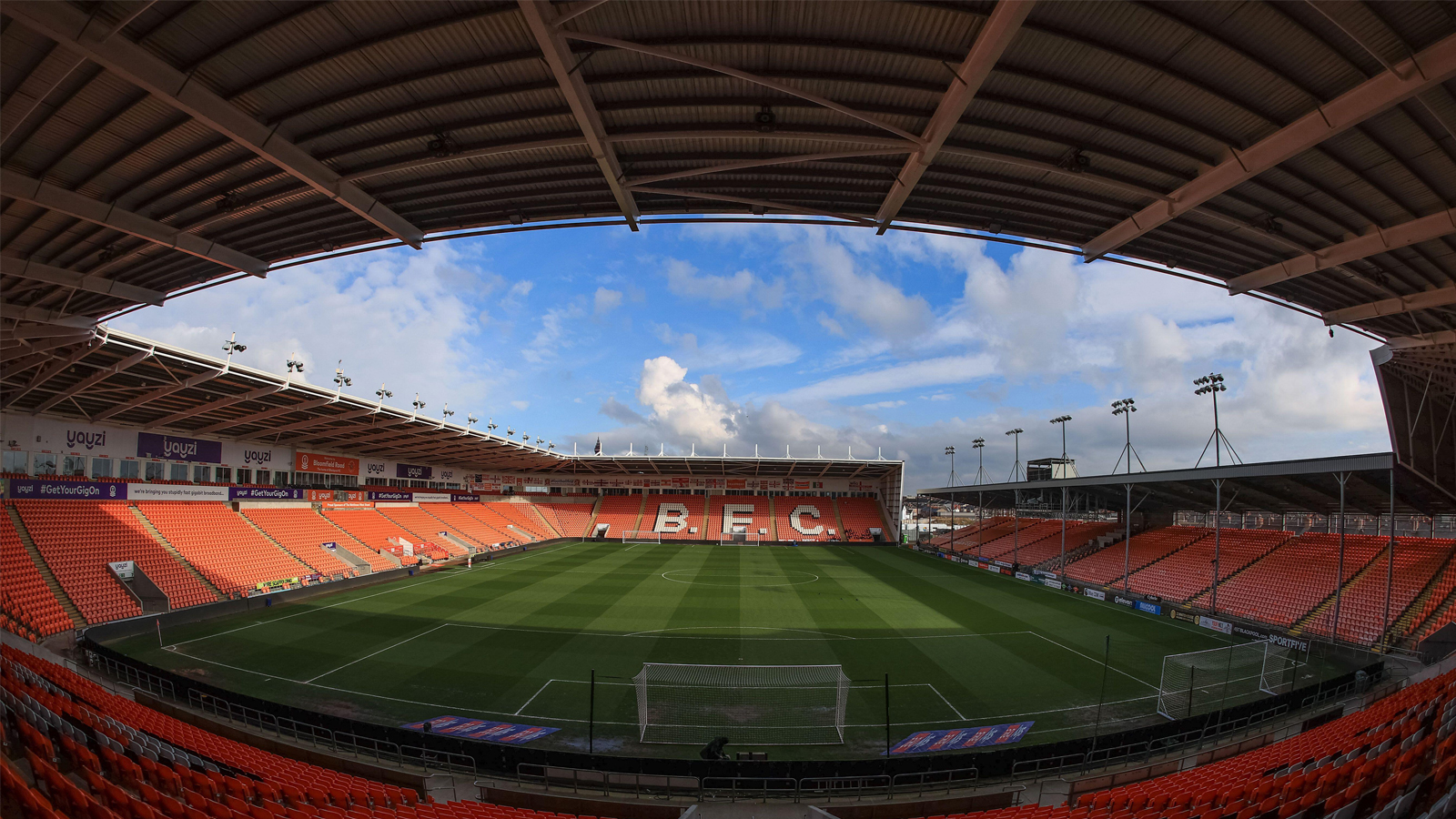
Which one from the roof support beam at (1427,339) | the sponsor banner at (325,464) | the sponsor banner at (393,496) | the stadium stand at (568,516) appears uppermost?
the roof support beam at (1427,339)

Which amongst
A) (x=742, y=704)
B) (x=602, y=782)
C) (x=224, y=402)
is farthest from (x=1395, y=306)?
(x=224, y=402)

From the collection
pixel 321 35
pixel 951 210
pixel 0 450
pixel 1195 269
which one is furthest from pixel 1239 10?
pixel 0 450

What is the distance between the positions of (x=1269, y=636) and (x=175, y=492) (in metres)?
51.6

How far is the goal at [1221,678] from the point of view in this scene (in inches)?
567

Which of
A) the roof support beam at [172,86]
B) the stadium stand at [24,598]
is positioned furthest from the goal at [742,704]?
the stadium stand at [24,598]

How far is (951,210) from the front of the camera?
9.44 m

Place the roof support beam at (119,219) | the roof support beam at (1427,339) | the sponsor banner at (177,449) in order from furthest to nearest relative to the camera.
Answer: the sponsor banner at (177,449) < the roof support beam at (1427,339) < the roof support beam at (119,219)

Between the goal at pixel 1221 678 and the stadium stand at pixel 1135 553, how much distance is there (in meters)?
13.4

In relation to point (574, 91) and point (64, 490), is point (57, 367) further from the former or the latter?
point (574, 91)

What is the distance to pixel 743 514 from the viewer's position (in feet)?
195

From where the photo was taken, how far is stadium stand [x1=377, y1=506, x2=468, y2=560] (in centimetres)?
4172

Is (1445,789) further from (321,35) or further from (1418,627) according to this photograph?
(1418,627)

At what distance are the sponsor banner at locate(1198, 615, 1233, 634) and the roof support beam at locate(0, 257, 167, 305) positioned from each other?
123 feet

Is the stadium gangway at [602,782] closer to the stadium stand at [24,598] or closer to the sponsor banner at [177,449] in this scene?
the stadium stand at [24,598]
